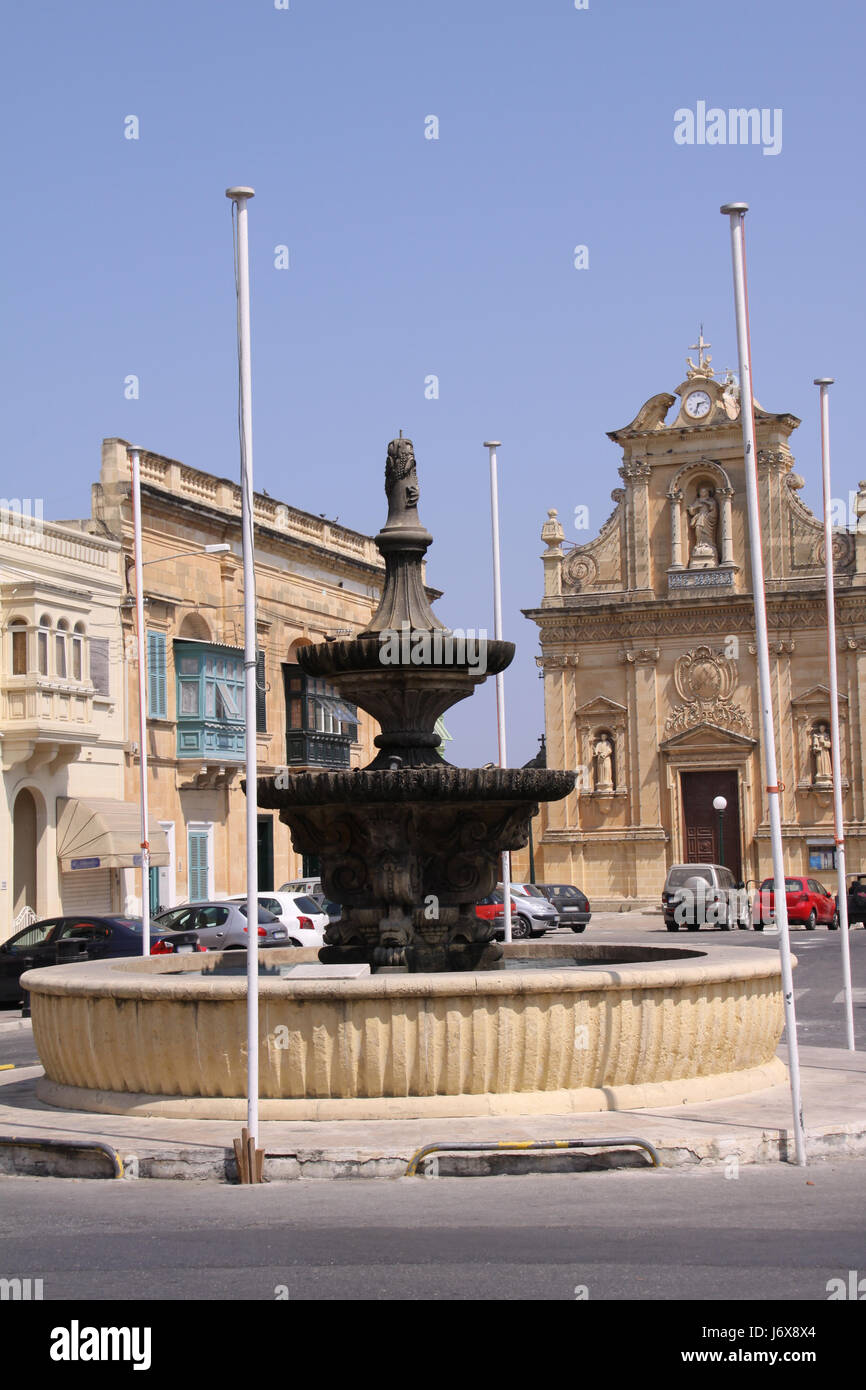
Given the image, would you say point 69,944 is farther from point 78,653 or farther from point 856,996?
point 78,653

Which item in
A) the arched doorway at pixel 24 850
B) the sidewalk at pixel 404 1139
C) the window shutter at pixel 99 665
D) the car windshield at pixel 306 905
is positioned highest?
the window shutter at pixel 99 665

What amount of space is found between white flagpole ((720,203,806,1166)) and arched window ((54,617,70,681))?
83.9 feet

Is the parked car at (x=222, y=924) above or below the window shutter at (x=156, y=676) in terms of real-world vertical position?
below

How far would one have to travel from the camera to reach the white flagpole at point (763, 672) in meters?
10.8

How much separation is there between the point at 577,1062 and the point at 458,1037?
0.85 meters

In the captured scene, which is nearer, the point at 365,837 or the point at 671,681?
the point at 365,837

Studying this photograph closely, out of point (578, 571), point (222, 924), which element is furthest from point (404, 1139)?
point (578, 571)

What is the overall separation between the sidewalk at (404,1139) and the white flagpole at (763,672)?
39cm

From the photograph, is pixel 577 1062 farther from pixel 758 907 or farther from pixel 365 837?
pixel 758 907

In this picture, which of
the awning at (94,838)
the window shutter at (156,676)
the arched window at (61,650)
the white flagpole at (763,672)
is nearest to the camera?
the white flagpole at (763,672)

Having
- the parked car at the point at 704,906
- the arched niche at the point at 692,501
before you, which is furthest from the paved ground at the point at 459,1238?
the arched niche at the point at 692,501

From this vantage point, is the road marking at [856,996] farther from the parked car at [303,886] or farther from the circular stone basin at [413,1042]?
the parked car at [303,886]

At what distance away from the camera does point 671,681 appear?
56.3 metres
